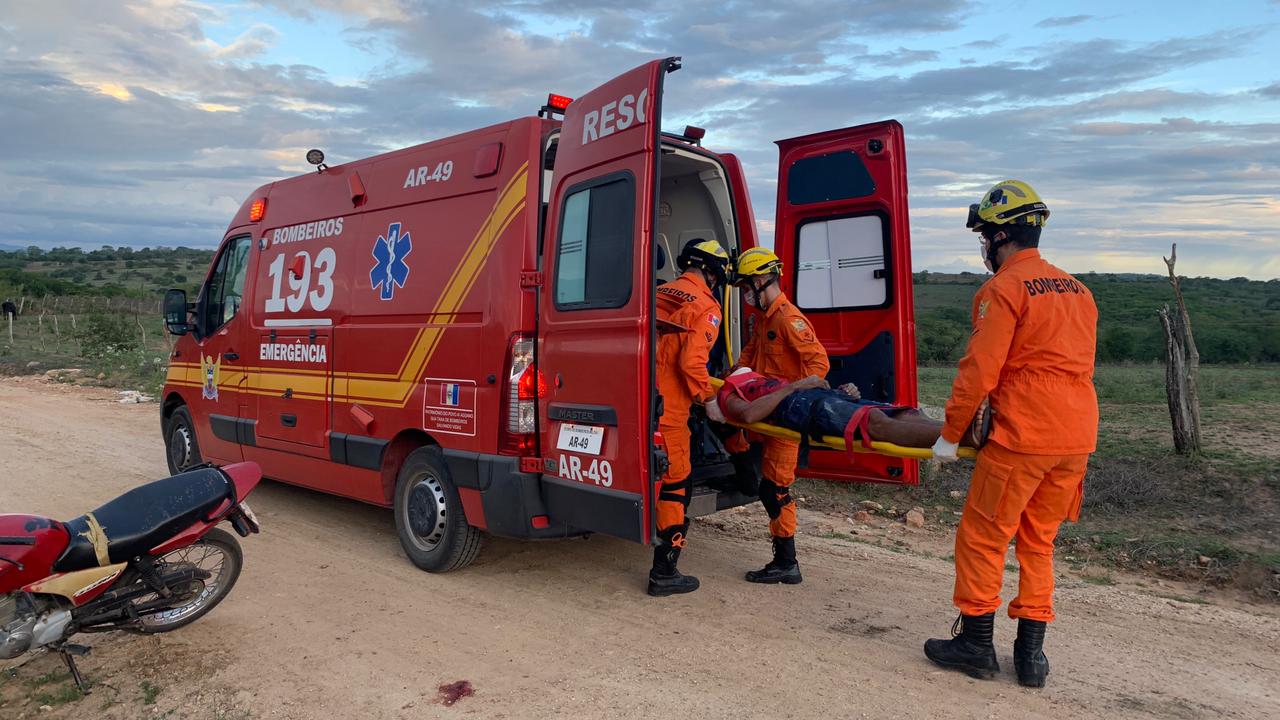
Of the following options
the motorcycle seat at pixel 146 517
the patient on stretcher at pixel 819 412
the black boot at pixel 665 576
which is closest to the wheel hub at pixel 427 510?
the motorcycle seat at pixel 146 517

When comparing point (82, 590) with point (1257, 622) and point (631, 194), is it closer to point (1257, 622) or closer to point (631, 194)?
point (631, 194)

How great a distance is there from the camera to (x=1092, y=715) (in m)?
3.50

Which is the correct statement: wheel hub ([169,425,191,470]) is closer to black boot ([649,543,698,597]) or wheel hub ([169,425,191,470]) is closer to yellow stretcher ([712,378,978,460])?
black boot ([649,543,698,597])

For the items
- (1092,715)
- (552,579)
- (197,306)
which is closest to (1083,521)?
(1092,715)

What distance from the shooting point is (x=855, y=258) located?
5.63m

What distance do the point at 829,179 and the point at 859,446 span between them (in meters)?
2.23

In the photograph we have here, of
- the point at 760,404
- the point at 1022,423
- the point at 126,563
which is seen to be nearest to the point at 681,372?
the point at 760,404

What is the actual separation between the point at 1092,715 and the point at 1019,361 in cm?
146

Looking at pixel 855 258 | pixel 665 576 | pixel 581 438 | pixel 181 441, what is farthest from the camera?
pixel 181 441

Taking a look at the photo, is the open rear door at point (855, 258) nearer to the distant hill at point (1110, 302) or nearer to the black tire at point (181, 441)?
the black tire at point (181, 441)

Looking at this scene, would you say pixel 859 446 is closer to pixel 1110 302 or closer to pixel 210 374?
pixel 210 374

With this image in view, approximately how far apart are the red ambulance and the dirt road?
0.53 metres

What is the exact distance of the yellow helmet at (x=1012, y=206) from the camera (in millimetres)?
3801

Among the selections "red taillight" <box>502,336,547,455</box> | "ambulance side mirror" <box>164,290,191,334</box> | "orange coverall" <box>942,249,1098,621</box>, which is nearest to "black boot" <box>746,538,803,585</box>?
"orange coverall" <box>942,249,1098,621</box>
